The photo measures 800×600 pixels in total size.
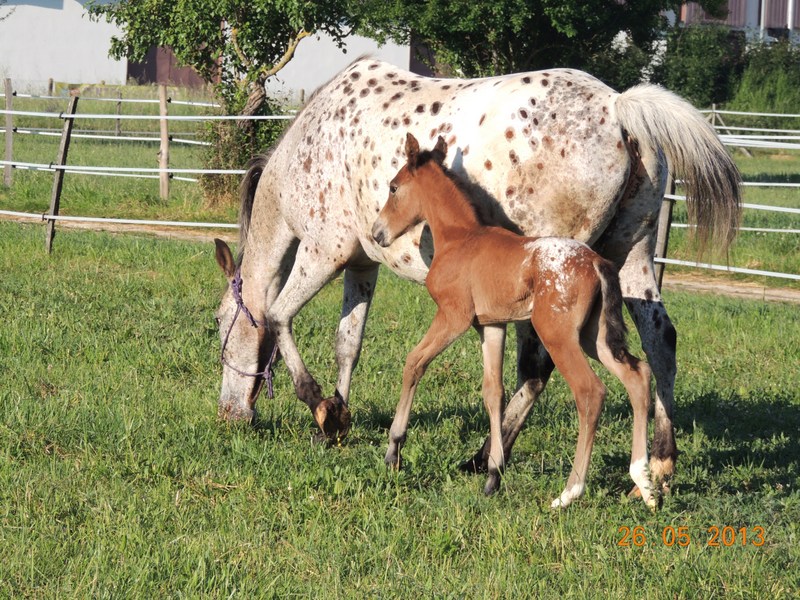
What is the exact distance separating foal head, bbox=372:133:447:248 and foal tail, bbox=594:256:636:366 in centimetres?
103

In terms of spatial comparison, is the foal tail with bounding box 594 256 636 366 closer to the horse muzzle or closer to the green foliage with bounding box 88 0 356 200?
the horse muzzle

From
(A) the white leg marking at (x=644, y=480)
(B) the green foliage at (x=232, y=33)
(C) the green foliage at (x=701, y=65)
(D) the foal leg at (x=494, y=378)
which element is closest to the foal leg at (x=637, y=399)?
(A) the white leg marking at (x=644, y=480)

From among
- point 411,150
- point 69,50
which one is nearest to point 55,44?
point 69,50

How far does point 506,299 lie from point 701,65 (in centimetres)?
3018

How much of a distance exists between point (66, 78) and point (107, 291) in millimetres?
31139

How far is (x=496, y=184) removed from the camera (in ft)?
16.5

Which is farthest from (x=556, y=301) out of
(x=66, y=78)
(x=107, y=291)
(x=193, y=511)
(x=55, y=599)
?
(x=66, y=78)

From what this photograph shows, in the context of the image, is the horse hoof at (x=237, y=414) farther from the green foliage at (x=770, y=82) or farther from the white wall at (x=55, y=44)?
the white wall at (x=55, y=44)

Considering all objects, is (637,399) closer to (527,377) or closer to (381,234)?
(527,377)

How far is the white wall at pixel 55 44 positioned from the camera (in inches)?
1474

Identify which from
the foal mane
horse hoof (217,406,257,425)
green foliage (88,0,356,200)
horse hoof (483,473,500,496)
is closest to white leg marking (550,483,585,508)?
horse hoof (483,473,500,496)

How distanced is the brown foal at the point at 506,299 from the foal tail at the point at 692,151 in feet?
2.37

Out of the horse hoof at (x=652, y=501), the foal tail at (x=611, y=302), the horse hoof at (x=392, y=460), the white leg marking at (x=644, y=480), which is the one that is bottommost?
the horse hoof at (x=392, y=460)

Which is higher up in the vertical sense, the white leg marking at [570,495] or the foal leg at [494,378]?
the foal leg at [494,378]
